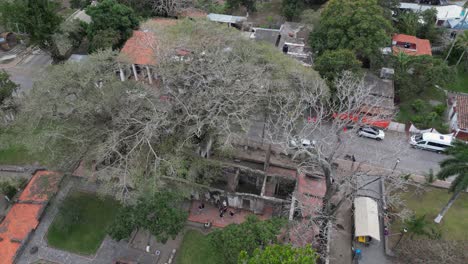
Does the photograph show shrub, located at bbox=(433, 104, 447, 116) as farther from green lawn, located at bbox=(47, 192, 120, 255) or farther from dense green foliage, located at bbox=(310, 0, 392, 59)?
green lawn, located at bbox=(47, 192, 120, 255)

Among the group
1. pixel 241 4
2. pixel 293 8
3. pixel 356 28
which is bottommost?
pixel 241 4

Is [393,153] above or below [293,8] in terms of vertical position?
below

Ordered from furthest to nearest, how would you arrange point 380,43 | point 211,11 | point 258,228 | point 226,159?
point 211,11
point 380,43
point 226,159
point 258,228

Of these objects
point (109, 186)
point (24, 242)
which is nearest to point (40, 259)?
point (24, 242)

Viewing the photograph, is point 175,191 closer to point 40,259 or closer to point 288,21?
point 40,259

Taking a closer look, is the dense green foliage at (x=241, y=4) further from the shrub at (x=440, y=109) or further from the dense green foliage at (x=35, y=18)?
the shrub at (x=440, y=109)

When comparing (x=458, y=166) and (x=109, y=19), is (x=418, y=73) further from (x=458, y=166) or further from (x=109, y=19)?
(x=109, y=19)

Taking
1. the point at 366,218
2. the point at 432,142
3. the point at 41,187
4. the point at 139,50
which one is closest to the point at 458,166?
the point at 366,218
